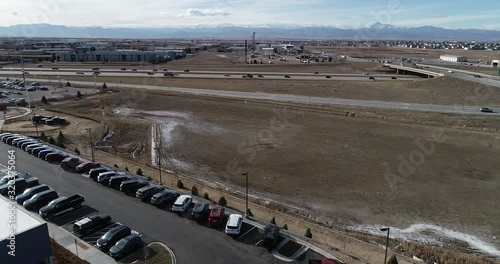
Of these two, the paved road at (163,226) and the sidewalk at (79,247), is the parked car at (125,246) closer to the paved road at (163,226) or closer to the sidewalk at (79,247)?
the sidewalk at (79,247)

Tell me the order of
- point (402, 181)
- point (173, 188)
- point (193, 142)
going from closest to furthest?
point (173, 188) < point (402, 181) < point (193, 142)

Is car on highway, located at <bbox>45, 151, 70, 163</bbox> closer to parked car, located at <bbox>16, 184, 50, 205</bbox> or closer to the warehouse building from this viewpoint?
parked car, located at <bbox>16, 184, 50, 205</bbox>

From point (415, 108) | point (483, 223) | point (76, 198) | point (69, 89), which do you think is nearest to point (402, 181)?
point (483, 223)

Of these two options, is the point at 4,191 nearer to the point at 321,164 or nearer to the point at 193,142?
the point at 193,142

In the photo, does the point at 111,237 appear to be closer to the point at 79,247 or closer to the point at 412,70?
the point at 79,247

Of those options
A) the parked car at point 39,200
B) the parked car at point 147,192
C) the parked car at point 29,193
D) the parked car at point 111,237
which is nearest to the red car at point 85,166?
the parked car at point 29,193

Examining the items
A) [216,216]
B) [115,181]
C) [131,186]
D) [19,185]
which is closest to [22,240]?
[216,216]
